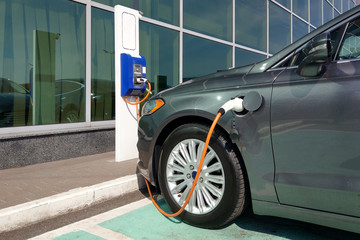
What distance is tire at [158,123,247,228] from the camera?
2.36m

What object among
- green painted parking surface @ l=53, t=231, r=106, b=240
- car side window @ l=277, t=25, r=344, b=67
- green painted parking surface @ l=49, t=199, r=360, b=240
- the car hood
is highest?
car side window @ l=277, t=25, r=344, b=67

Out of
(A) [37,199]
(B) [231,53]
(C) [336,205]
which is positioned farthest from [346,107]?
(B) [231,53]

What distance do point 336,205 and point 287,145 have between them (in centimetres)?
46

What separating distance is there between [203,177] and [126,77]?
248cm

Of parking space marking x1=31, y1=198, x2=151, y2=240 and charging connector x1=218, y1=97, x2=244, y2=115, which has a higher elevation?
charging connector x1=218, y1=97, x2=244, y2=115

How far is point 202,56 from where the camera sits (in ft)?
26.4

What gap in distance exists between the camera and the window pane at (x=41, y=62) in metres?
4.62

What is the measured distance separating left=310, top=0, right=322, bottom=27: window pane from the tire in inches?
539

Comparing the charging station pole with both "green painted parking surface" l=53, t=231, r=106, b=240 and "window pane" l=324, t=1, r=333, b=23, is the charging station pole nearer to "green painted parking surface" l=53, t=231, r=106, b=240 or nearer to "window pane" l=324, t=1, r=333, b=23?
"green painted parking surface" l=53, t=231, r=106, b=240

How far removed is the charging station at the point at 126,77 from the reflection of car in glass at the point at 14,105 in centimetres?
Answer: 138

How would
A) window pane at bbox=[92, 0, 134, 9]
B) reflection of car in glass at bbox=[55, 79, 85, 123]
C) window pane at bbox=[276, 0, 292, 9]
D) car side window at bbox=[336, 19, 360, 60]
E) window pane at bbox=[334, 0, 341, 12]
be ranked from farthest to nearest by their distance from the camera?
1. window pane at bbox=[334, 0, 341, 12]
2. window pane at bbox=[276, 0, 292, 9]
3. window pane at bbox=[92, 0, 134, 9]
4. reflection of car in glass at bbox=[55, 79, 85, 123]
5. car side window at bbox=[336, 19, 360, 60]

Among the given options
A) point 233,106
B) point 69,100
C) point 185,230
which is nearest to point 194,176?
point 185,230

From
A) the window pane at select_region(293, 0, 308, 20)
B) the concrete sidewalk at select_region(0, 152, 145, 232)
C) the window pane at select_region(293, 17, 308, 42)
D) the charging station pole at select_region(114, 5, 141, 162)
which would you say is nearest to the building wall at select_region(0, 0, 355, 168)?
the concrete sidewalk at select_region(0, 152, 145, 232)

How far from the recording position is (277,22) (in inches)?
450
